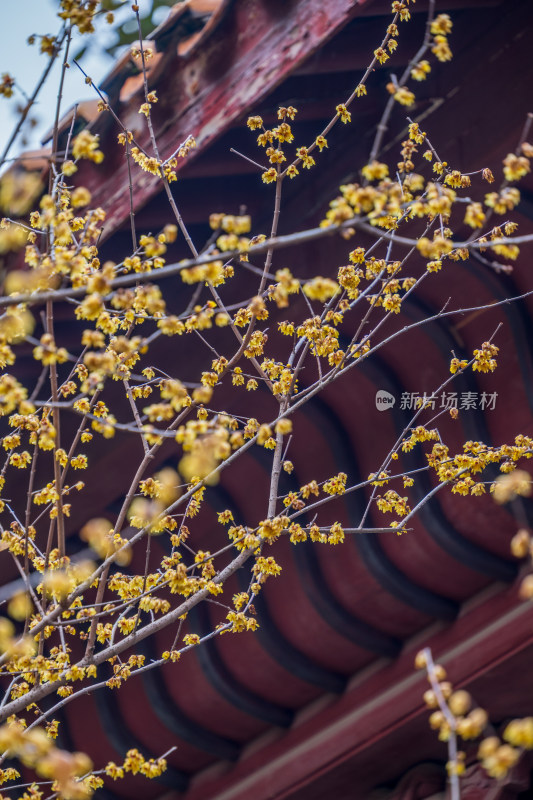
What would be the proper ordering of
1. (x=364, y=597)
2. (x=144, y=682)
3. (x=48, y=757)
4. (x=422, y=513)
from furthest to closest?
(x=144, y=682), (x=364, y=597), (x=422, y=513), (x=48, y=757)

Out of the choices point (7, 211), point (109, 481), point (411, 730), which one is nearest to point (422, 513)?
point (411, 730)

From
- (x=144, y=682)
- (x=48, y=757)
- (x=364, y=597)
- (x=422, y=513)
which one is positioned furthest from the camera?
(x=144, y=682)

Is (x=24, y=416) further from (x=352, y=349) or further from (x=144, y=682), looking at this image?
(x=144, y=682)

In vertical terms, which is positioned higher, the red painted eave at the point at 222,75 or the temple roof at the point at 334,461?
the red painted eave at the point at 222,75

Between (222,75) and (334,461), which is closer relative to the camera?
(222,75)

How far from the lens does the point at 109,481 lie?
3.54 meters

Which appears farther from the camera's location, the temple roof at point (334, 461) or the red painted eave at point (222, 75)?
the temple roof at point (334, 461)

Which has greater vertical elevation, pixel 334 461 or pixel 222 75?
pixel 222 75

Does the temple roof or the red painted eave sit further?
the temple roof

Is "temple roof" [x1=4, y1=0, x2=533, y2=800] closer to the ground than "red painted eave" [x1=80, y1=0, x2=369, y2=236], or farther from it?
closer to the ground

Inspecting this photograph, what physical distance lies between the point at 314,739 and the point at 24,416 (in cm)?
183

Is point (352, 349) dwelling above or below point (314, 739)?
above

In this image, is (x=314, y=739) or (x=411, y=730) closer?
(x=411, y=730)

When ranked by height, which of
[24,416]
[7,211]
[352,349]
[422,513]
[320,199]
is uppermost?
[7,211]
